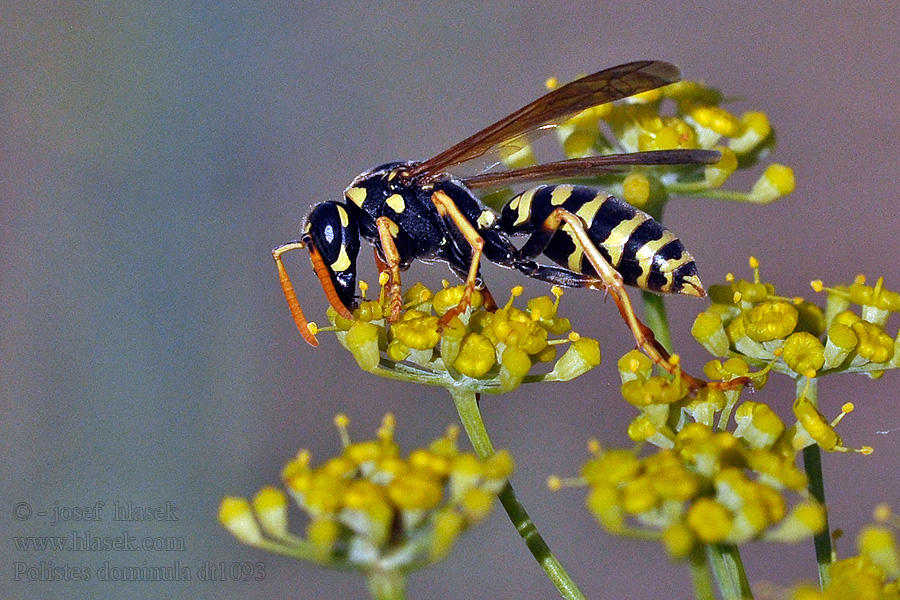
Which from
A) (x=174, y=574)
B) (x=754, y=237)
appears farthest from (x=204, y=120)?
(x=754, y=237)

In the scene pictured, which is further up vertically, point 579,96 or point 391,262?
point 579,96

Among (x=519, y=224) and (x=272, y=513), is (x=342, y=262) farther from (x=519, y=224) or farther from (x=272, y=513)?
(x=272, y=513)

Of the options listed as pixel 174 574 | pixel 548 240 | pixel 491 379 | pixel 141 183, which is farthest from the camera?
pixel 141 183

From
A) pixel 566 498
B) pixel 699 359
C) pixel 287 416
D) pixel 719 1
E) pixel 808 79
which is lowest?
pixel 566 498

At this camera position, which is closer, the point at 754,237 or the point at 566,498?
the point at 566,498

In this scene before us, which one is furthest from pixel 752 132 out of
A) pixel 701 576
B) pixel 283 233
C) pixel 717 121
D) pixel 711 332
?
pixel 283 233

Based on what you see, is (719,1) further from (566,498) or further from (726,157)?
(726,157)
